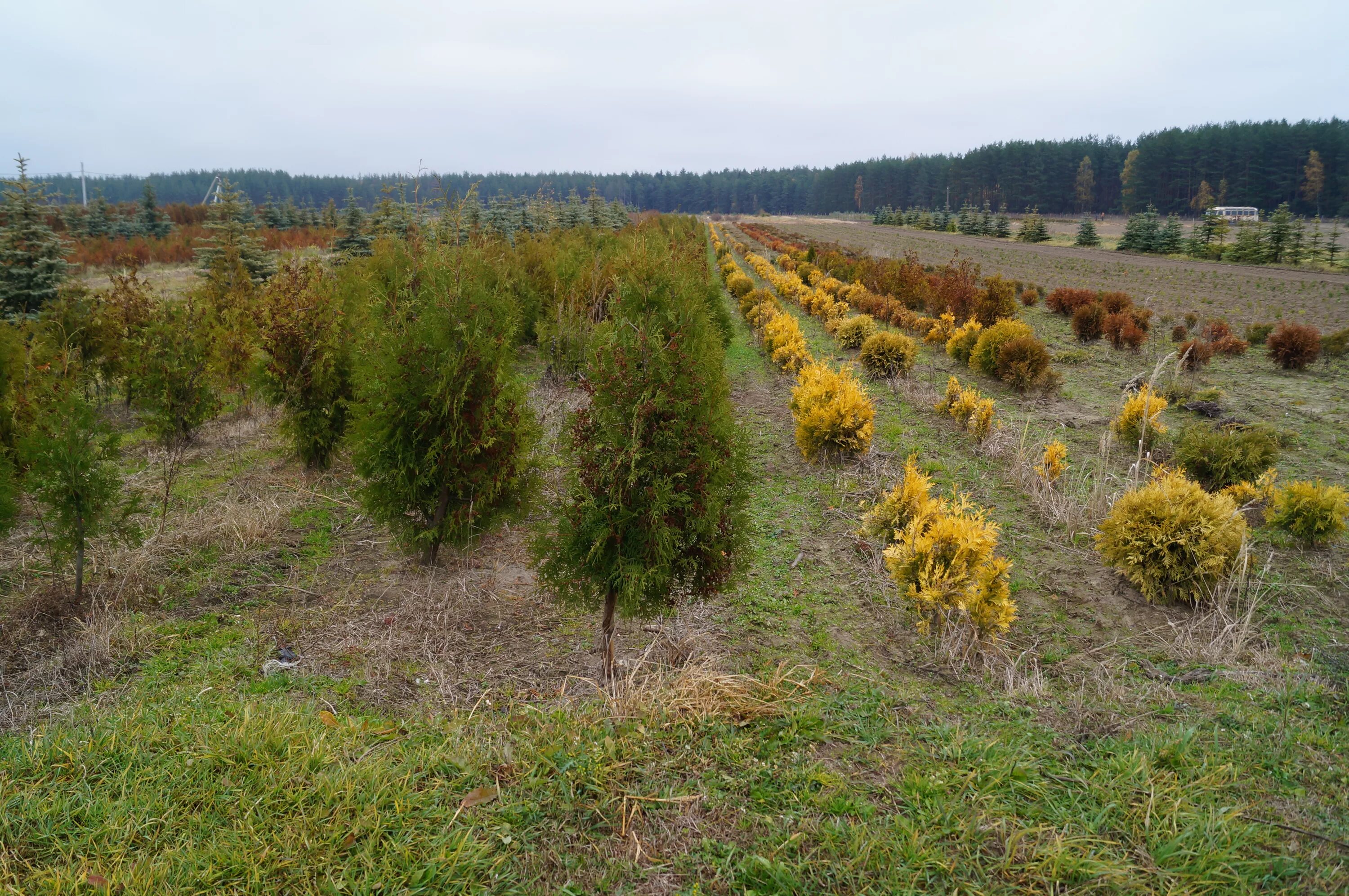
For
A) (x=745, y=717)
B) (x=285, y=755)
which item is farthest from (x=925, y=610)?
(x=285, y=755)

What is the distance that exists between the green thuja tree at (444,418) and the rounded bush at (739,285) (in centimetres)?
→ 1447

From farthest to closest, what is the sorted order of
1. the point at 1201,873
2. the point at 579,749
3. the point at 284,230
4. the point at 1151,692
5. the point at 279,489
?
the point at 284,230, the point at 279,489, the point at 1151,692, the point at 579,749, the point at 1201,873

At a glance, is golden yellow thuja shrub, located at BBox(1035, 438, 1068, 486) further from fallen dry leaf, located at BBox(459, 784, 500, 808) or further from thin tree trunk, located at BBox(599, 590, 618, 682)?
fallen dry leaf, located at BBox(459, 784, 500, 808)

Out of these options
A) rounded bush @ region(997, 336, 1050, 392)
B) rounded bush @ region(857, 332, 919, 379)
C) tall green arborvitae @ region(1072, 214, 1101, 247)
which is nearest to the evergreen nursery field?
rounded bush @ region(997, 336, 1050, 392)

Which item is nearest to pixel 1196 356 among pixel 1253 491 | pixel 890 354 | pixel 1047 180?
pixel 890 354

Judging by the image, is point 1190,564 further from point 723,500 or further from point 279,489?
point 279,489

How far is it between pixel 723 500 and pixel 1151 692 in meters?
2.64

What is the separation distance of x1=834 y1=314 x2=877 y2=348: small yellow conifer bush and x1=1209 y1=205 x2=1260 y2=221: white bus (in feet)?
183

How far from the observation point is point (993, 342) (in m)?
11.9

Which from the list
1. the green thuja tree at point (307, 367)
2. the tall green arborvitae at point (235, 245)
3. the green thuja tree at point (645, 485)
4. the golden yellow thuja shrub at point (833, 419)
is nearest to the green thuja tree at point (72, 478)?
the green thuja tree at point (307, 367)

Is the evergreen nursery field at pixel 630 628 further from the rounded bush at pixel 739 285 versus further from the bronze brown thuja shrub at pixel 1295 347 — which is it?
the rounded bush at pixel 739 285

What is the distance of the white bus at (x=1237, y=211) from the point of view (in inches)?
2111

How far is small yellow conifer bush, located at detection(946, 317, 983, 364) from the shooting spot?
43.2ft

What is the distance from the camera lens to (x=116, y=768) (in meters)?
2.99
